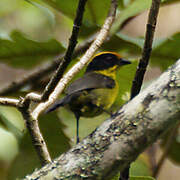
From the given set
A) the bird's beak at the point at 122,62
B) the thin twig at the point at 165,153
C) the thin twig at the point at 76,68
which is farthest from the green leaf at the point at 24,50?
the thin twig at the point at 165,153

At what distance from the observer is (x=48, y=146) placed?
1.79m

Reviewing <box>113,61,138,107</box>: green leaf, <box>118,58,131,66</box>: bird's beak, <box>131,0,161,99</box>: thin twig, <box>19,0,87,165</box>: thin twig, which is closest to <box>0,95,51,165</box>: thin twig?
<box>19,0,87,165</box>: thin twig

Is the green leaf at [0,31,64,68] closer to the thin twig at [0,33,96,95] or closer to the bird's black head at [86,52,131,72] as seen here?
the thin twig at [0,33,96,95]

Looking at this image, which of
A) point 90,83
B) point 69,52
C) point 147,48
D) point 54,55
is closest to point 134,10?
point 90,83

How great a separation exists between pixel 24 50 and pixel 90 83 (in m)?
0.56

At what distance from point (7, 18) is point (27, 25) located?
1.60ft

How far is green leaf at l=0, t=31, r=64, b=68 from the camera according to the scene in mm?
1918

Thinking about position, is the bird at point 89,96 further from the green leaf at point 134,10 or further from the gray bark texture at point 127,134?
the gray bark texture at point 127,134

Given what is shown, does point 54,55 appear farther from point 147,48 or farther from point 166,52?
point 147,48

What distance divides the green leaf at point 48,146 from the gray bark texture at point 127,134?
0.74m

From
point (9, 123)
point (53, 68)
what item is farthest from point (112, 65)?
point (9, 123)

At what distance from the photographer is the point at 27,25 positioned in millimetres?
2852

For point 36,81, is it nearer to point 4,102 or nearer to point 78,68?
point 78,68

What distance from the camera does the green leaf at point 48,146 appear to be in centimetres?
173
